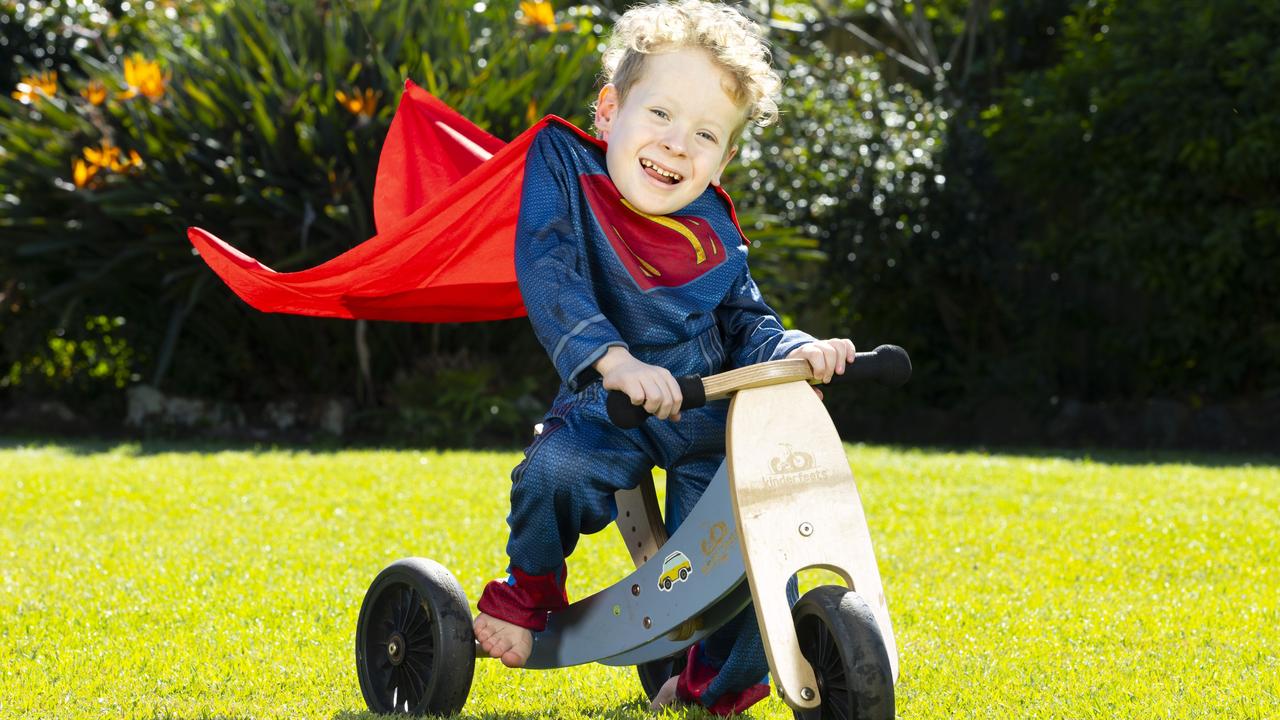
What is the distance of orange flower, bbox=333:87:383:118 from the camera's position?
775 cm

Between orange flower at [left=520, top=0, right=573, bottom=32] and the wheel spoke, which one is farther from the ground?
orange flower at [left=520, top=0, right=573, bottom=32]

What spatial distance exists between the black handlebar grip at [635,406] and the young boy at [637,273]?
225mm

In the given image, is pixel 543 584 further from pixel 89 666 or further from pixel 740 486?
pixel 89 666

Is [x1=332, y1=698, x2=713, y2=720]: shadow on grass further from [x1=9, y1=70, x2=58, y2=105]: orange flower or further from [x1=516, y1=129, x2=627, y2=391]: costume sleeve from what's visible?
[x1=9, y1=70, x2=58, y2=105]: orange flower

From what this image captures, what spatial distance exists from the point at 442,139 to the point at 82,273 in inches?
221

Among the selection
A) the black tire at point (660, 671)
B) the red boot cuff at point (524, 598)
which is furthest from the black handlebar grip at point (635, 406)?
the black tire at point (660, 671)

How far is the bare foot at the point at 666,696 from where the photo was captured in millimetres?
3002

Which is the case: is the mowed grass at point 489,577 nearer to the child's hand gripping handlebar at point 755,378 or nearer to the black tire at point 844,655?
the black tire at point 844,655

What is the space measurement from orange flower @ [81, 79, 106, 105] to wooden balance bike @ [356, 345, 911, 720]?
623 centimetres

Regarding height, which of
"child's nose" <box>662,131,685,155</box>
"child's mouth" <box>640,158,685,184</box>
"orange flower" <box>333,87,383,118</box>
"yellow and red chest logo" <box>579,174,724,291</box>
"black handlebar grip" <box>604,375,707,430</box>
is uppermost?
"child's nose" <box>662,131,685,155</box>

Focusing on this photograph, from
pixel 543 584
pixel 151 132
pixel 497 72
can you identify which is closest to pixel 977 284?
pixel 497 72

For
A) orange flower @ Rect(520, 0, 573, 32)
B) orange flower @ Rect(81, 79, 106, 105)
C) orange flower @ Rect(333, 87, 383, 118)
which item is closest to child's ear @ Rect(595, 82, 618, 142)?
orange flower @ Rect(333, 87, 383, 118)

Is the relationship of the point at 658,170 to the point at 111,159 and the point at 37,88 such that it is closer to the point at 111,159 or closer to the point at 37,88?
the point at 111,159

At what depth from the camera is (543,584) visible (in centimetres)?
286
